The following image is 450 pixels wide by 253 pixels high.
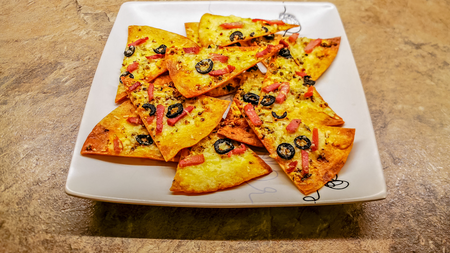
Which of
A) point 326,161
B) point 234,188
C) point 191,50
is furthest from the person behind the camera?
point 191,50

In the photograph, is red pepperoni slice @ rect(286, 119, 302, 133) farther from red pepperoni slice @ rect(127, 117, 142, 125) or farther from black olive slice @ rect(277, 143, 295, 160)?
red pepperoni slice @ rect(127, 117, 142, 125)

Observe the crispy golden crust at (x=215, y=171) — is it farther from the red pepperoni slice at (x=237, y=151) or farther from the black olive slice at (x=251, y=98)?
the black olive slice at (x=251, y=98)

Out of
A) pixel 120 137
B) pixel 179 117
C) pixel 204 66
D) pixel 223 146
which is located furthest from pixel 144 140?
pixel 204 66

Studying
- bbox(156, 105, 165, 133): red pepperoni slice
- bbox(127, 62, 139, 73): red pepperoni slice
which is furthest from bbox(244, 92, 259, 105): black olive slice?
bbox(127, 62, 139, 73): red pepperoni slice

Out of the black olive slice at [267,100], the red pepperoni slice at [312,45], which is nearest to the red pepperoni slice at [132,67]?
the black olive slice at [267,100]

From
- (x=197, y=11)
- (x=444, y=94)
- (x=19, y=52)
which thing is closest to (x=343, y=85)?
(x=444, y=94)

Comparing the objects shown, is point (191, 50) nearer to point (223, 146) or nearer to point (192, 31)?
point (192, 31)

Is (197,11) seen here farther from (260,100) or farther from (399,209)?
(399,209)
